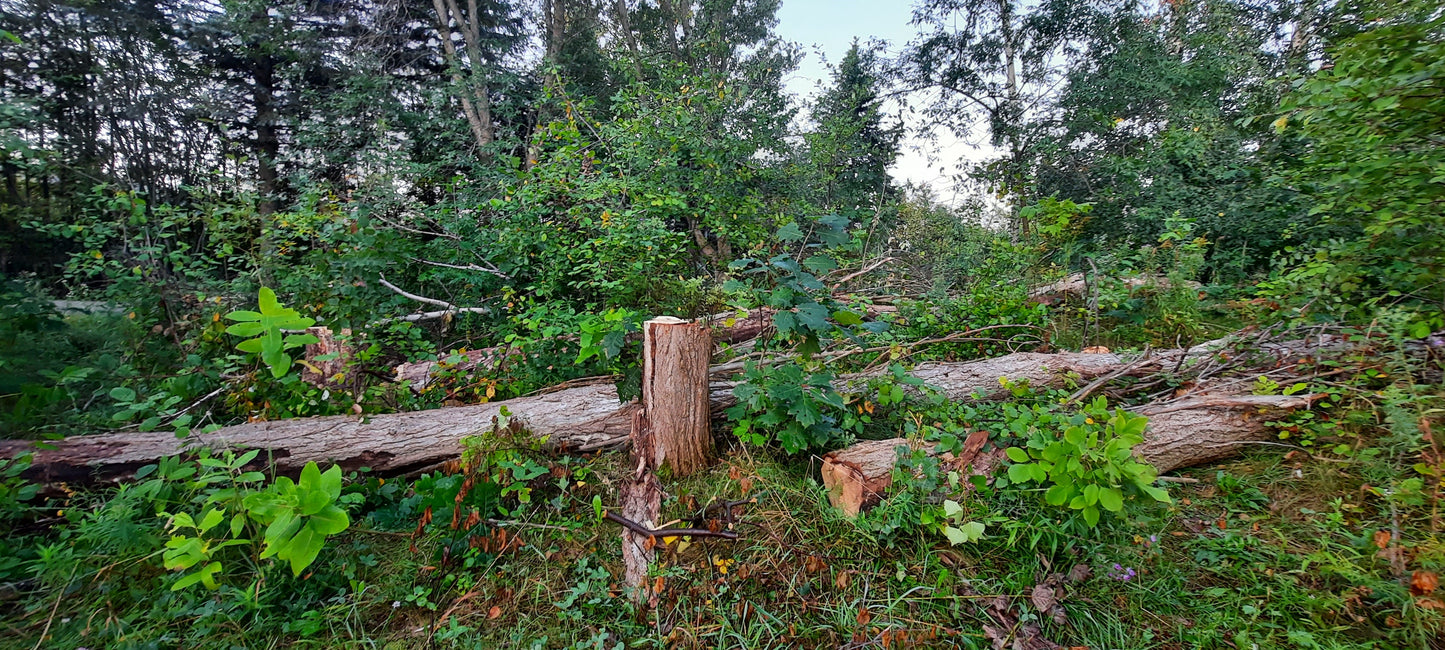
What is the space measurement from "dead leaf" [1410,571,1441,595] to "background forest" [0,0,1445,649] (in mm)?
19

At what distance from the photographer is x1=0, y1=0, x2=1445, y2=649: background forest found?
171cm

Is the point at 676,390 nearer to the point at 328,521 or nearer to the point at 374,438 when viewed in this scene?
the point at 328,521

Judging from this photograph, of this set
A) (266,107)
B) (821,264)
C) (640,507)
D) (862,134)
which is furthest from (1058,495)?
(266,107)

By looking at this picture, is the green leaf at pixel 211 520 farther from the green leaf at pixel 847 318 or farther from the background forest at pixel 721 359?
the green leaf at pixel 847 318

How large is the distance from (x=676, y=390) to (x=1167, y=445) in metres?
2.32

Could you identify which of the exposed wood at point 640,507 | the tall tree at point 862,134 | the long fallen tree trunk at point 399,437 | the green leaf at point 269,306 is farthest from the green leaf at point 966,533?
the tall tree at point 862,134

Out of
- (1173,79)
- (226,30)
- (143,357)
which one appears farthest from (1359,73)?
(226,30)

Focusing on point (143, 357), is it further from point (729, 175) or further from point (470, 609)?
point (729, 175)

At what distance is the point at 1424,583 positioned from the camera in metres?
1.54

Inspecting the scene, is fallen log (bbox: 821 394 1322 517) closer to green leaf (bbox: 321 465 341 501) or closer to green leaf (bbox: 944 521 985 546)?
green leaf (bbox: 944 521 985 546)

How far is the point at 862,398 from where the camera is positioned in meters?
2.59

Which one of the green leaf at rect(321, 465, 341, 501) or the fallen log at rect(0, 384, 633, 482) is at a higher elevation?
the green leaf at rect(321, 465, 341, 501)

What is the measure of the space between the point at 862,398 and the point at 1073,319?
3.28 m

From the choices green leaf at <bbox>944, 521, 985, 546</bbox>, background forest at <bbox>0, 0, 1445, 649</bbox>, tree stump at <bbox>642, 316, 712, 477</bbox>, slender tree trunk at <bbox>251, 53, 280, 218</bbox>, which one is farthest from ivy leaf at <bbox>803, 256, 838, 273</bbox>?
slender tree trunk at <bbox>251, 53, 280, 218</bbox>
